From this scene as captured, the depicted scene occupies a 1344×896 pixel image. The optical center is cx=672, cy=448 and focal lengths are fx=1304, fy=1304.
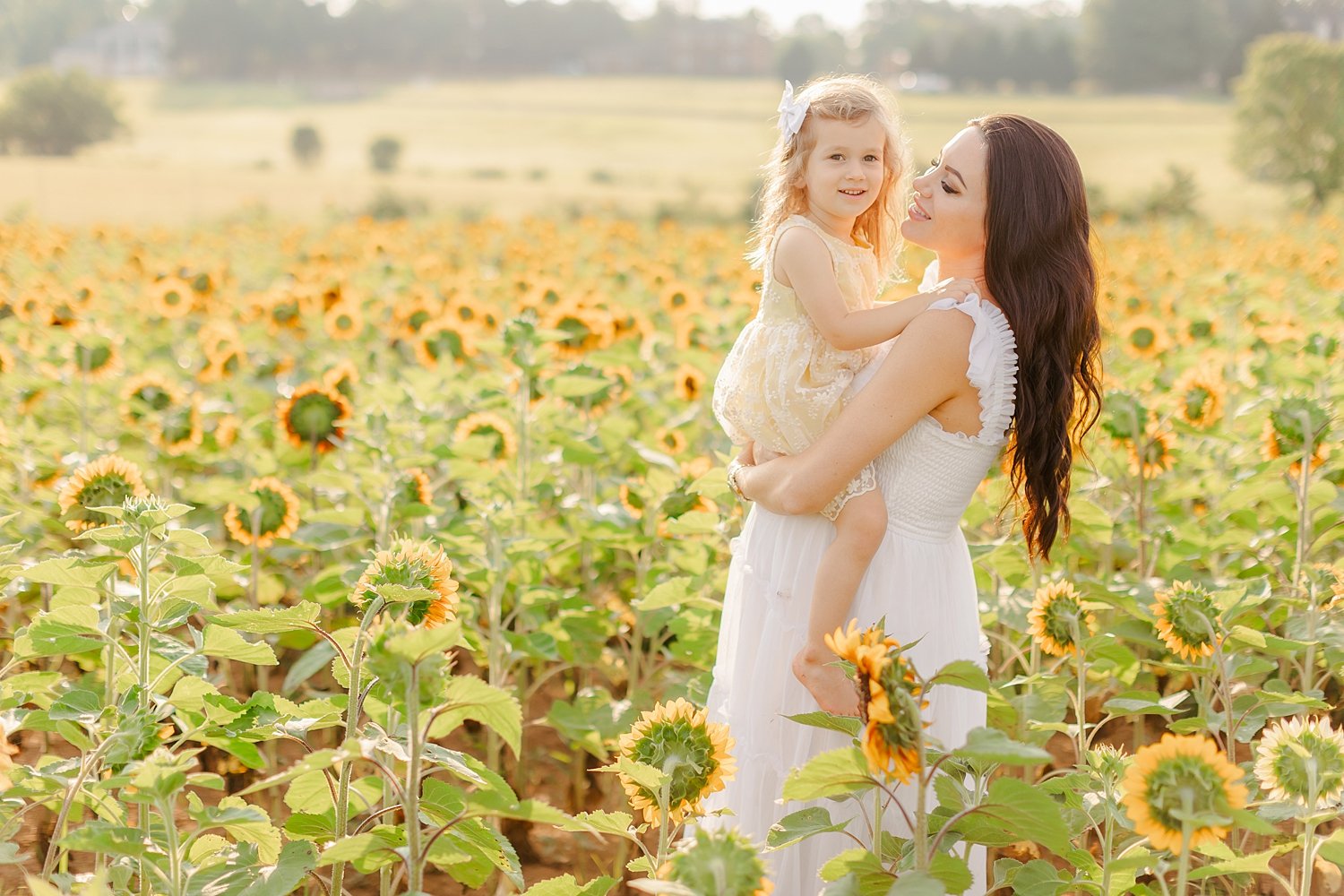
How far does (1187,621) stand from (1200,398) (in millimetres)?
1180

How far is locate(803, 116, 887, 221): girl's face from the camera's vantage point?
206 centimetres

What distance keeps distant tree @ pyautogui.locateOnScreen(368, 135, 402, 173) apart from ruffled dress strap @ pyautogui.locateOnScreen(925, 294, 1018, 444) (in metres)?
30.8

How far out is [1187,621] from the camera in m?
1.90

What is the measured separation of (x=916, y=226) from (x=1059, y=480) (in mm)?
433

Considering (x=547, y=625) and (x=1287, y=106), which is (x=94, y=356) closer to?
(x=547, y=625)

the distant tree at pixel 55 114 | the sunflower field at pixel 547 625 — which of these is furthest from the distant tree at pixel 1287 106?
the distant tree at pixel 55 114

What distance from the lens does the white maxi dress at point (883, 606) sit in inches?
73.5

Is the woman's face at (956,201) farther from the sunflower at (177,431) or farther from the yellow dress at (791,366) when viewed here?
the sunflower at (177,431)

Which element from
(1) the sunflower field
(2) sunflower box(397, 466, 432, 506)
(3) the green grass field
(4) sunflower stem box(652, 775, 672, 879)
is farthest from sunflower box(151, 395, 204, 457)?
(3) the green grass field

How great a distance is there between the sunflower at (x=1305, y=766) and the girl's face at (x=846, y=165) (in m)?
1.00

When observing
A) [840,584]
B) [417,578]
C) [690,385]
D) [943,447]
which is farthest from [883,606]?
[690,385]

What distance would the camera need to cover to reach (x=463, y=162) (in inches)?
1359

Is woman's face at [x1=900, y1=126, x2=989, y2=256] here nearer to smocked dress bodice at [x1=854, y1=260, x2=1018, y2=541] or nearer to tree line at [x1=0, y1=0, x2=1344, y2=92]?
smocked dress bodice at [x1=854, y1=260, x2=1018, y2=541]

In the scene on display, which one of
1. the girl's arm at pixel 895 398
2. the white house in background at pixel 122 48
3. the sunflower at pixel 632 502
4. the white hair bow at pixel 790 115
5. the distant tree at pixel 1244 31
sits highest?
the white house in background at pixel 122 48
